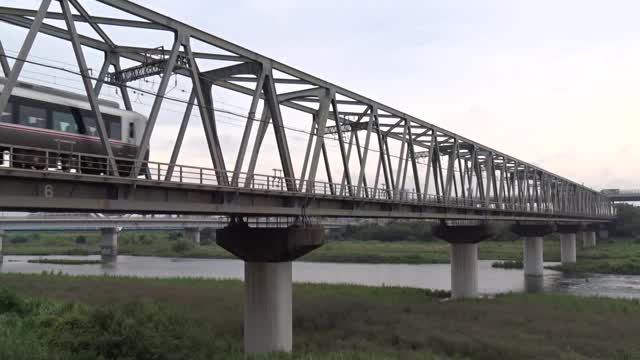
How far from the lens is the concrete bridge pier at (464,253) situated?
51688mm

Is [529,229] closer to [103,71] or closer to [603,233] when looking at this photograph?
[103,71]

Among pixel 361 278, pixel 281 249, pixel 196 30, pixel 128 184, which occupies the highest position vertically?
pixel 196 30

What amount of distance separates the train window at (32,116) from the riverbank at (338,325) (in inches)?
338

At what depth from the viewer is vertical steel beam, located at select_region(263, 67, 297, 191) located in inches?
1038

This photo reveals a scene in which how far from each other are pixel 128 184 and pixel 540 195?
81.3 metres

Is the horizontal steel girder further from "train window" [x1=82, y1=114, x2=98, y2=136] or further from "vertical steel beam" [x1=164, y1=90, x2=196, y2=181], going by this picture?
"train window" [x1=82, y1=114, x2=98, y2=136]

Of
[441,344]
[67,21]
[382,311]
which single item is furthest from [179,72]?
[382,311]

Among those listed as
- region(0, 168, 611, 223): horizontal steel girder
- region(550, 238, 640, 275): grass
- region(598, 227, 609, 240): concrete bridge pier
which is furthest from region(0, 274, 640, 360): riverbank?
region(598, 227, 609, 240): concrete bridge pier

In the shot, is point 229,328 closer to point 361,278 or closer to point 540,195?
point 361,278

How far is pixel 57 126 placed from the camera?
2088 centimetres

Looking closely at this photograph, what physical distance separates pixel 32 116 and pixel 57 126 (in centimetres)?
107

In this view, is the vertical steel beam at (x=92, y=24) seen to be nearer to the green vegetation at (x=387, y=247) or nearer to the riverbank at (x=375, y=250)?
the green vegetation at (x=387, y=247)

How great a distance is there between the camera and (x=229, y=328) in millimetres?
32594

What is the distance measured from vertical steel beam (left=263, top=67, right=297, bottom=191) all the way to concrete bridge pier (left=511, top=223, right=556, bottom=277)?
57.3 meters
